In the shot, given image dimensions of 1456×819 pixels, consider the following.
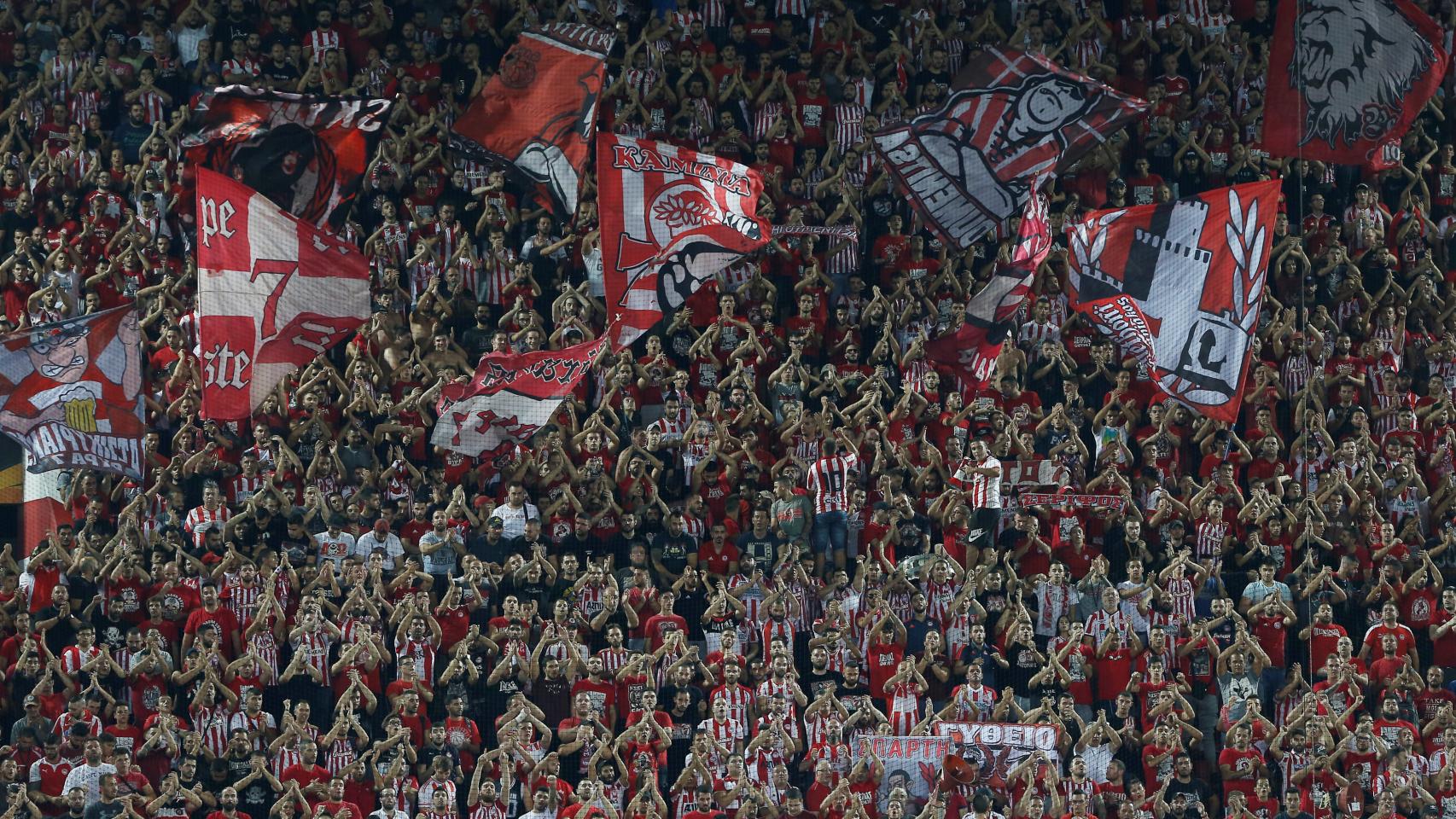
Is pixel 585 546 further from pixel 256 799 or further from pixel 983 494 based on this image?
pixel 256 799

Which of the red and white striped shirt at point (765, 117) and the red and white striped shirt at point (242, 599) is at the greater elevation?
the red and white striped shirt at point (765, 117)

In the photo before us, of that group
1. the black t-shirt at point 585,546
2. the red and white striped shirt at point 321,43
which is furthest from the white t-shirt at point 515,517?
the red and white striped shirt at point 321,43

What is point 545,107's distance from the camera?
26109mm

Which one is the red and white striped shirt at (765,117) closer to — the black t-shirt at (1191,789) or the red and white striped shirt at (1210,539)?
the red and white striped shirt at (1210,539)

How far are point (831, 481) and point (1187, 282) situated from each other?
12.2 ft

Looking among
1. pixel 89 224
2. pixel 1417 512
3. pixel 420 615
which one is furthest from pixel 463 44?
pixel 1417 512

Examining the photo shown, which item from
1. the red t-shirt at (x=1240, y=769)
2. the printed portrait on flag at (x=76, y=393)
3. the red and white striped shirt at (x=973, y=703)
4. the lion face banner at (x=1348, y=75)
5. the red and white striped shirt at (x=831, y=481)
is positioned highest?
the lion face banner at (x=1348, y=75)

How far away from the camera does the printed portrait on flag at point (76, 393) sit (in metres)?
23.9

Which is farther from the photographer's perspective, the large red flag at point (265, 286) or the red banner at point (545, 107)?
the red banner at point (545, 107)

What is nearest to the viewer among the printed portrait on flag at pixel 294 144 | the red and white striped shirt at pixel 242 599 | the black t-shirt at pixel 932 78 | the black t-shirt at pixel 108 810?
the black t-shirt at pixel 108 810

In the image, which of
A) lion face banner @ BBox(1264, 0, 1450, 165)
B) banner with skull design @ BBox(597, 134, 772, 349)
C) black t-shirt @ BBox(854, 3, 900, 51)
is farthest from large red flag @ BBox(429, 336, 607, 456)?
black t-shirt @ BBox(854, 3, 900, 51)

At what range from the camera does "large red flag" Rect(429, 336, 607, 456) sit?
78.7 feet

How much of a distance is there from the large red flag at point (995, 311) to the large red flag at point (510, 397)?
3076 millimetres

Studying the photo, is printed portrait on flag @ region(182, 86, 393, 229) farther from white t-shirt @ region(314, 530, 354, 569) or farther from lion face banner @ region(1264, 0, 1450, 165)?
lion face banner @ region(1264, 0, 1450, 165)
